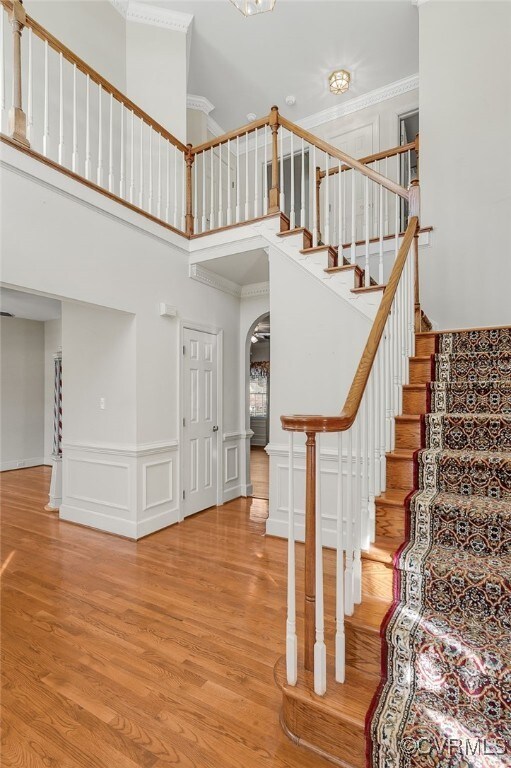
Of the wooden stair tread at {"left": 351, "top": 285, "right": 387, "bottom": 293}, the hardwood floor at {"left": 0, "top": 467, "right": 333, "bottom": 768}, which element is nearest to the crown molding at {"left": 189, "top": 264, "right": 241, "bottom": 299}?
the wooden stair tread at {"left": 351, "top": 285, "right": 387, "bottom": 293}

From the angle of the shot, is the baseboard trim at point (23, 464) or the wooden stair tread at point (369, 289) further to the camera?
the baseboard trim at point (23, 464)

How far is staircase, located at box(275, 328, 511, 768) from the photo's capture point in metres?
1.20

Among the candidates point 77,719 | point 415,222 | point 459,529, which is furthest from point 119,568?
point 415,222

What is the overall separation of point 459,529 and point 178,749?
1449 mm

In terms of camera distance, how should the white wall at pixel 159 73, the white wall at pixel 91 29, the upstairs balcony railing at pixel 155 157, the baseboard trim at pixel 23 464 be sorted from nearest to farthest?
1. the upstairs balcony railing at pixel 155 157
2. the white wall at pixel 91 29
3. the white wall at pixel 159 73
4. the baseboard trim at pixel 23 464

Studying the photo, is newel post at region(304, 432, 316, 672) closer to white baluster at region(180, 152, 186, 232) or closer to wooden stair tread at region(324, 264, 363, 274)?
wooden stair tread at region(324, 264, 363, 274)

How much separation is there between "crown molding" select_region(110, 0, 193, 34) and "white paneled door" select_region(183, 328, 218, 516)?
3574mm

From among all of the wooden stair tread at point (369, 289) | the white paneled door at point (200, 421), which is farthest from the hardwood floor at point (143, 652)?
the wooden stair tread at point (369, 289)

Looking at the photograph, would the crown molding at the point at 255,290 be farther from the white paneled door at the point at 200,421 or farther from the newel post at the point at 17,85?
the newel post at the point at 17,85

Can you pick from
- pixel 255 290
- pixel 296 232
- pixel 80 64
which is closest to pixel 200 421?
pixel 255 290

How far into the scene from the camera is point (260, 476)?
6398mm

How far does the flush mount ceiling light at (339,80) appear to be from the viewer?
15.9 feet

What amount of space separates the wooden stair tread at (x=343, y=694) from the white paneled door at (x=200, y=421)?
2.84m

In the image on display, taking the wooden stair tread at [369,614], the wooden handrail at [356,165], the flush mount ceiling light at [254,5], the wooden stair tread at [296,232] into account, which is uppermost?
the flush mount ceiling light at [254,5]
